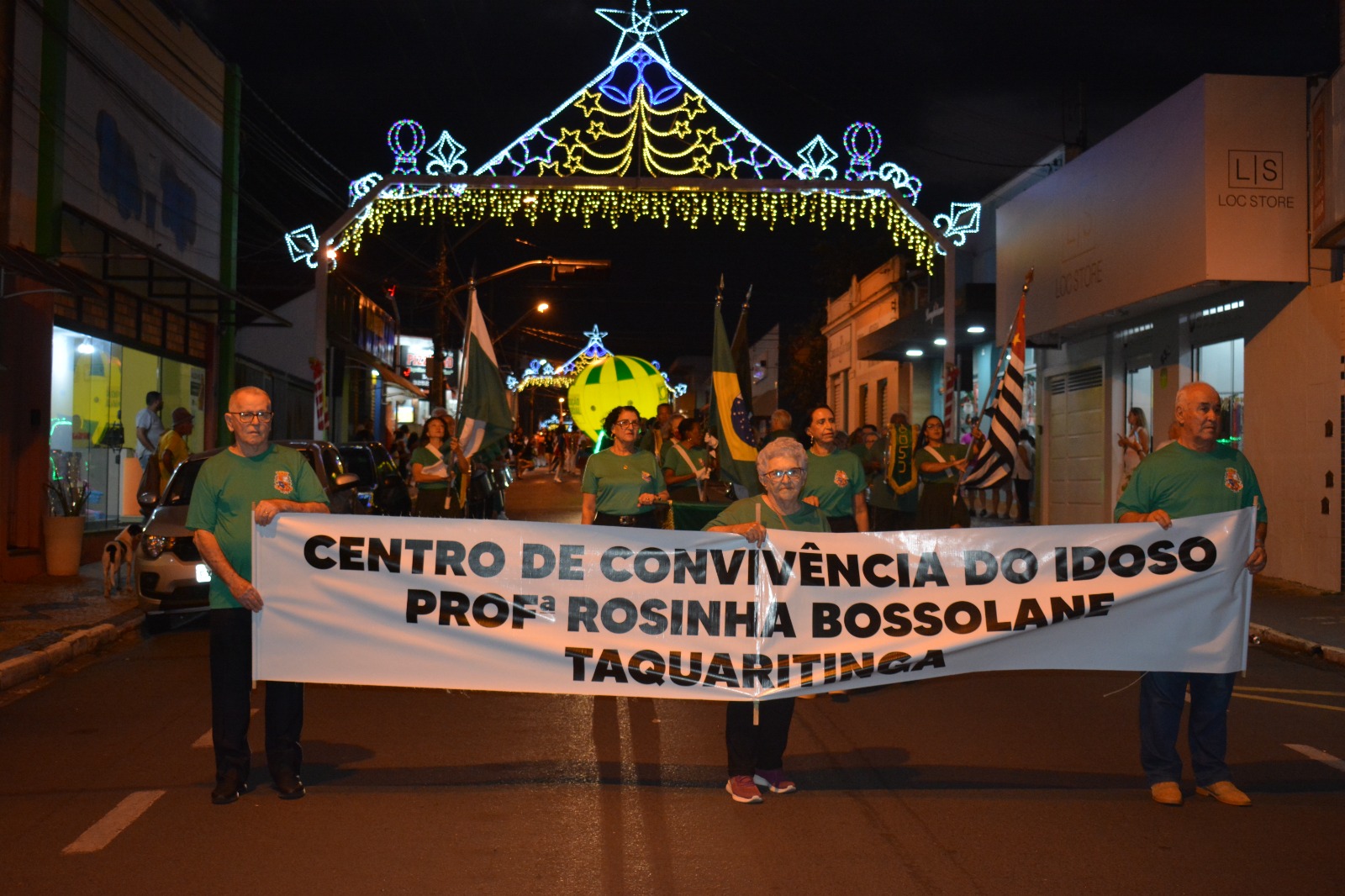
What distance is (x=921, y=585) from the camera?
6285 millimetres

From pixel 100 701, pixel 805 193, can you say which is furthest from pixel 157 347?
pixel 100 701

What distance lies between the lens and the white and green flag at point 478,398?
511 inches

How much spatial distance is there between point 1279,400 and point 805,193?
7.72 m

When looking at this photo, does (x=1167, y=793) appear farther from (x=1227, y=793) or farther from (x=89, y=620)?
(x=89, y=620)

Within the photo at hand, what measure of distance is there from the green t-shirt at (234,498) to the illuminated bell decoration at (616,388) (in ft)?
54.0

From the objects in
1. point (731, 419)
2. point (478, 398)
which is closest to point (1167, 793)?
point (731, 419)

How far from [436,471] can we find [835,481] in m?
5.43

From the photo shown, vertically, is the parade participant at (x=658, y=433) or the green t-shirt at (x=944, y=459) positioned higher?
the parade participant at (x=658, y=433)

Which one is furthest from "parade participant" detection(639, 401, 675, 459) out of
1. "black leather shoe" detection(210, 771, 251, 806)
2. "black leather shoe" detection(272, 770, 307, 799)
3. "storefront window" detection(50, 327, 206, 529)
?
"black leather shoe" detection(210, 771, 251, 806)

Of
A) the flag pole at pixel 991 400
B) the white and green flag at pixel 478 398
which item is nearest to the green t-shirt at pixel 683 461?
the white and green flag at pixel 478 398

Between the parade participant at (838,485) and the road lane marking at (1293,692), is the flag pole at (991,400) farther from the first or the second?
the road lane marking at (1293,692)

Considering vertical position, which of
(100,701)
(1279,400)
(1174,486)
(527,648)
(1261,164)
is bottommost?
(100,701)

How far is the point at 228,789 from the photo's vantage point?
5.95 metres

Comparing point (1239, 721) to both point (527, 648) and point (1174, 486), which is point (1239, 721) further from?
Answer: point (527, 648)
